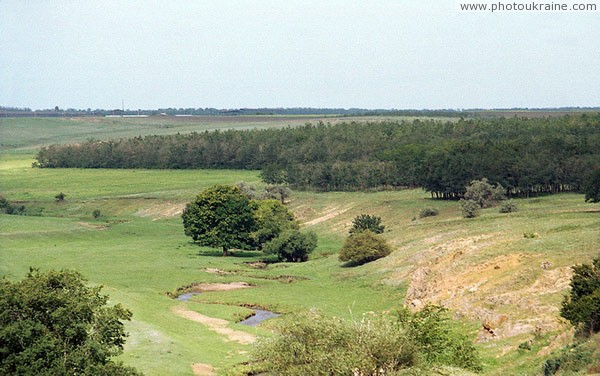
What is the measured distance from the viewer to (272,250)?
102 m

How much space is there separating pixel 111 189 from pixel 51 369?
15581cm

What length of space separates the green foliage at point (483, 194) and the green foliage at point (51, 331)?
7927 cm

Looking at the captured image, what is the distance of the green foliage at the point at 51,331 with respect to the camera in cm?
3731

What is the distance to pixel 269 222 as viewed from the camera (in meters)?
109

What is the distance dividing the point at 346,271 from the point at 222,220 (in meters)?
28.8

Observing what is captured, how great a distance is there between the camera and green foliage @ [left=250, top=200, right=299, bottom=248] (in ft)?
357

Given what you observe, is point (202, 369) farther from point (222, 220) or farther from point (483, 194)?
point (483, 194)

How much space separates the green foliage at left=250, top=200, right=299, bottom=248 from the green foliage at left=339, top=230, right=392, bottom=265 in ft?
75.2

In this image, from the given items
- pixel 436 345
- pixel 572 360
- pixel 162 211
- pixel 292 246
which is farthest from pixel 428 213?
pixel 572 360

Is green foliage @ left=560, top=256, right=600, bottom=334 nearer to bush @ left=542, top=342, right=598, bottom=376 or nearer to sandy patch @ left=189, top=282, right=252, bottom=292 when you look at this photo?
bush @ left=542, top=342, right=598, bottom=376

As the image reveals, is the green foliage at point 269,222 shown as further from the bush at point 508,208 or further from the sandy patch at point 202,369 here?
the sandy patch at point 202,369

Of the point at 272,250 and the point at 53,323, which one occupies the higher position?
the point at 53,323

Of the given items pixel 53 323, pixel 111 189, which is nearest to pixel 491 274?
pixel 53 323

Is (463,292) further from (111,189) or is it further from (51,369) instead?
(111,189)
